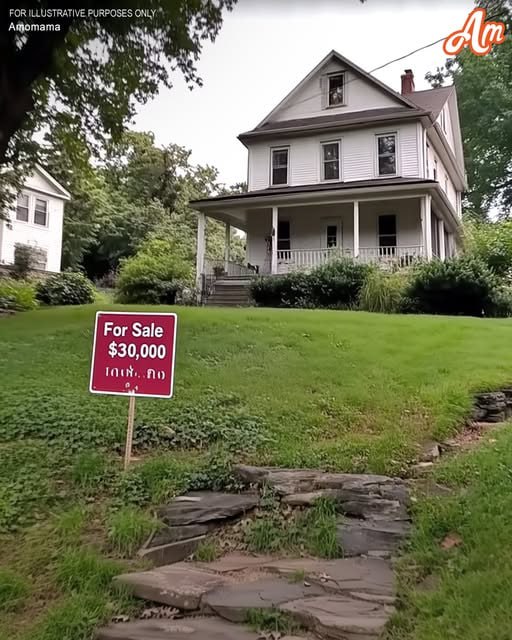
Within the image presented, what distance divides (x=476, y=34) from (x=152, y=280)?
14140mm

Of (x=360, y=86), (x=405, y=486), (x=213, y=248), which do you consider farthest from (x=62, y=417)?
(x=213, y=248)

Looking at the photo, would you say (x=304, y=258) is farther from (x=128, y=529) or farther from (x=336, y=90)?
(x=128, y=529)

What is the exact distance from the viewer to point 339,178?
20203 mm

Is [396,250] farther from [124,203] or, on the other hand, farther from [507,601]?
[124,203]

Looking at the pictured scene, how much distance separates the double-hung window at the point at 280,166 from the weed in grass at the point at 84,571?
19.1m

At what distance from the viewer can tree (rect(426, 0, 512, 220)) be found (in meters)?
32.2

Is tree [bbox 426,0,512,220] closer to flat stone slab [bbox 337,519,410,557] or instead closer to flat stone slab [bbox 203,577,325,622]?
flat stone slab [bbox 337,519,410,557]

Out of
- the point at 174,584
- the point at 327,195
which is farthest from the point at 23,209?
the point at 174,584

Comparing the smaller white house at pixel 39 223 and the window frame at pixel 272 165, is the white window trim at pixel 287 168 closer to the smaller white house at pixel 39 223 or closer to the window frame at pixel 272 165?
the window frame at pixel 272 165

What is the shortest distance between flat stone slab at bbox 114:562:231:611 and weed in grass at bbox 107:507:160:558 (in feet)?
1.07

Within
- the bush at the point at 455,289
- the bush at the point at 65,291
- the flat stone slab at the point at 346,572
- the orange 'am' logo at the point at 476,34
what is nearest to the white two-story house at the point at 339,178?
the bush at the point at 455,289

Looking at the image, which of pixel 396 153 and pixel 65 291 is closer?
pixel 396 153

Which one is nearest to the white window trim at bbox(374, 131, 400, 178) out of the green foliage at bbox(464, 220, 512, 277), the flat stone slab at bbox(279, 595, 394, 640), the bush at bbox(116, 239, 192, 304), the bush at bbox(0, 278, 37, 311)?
the green foliage at bbox(464, 220, 512, 277)

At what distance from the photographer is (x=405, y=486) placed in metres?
3.95
